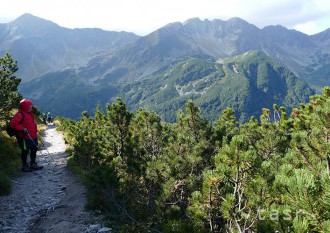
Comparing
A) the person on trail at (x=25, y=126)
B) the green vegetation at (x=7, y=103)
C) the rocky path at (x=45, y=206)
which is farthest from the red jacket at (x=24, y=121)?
the rocky path at (x=45, y=206)

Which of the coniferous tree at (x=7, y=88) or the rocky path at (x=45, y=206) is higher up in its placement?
the coniferous tree at (x=7, y=88)

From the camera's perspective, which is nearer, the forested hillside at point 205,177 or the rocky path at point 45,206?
the forested hillside at point 205,177

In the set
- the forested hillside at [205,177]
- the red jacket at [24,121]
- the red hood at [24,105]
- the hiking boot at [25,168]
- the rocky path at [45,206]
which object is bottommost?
the rocky path at [45,206]

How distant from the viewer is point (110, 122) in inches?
674

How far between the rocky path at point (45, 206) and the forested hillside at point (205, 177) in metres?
0.95

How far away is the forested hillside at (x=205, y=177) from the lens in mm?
4301

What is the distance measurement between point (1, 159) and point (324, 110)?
16948 mm

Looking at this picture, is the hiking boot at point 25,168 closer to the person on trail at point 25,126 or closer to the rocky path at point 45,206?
the rocky path at point 45,206

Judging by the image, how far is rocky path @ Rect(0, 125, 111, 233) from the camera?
400 inches

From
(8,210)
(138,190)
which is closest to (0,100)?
(8,210)

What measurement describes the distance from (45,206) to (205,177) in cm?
860

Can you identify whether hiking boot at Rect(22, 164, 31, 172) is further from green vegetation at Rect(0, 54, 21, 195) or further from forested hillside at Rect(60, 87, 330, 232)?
forested hillside at Rect(60, 87, 330, 232)

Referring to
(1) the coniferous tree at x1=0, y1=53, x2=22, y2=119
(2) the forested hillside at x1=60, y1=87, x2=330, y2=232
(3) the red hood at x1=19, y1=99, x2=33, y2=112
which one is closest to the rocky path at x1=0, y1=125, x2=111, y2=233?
(2) the forested hillside at x1=60, y1=87, x2=330, y2=232

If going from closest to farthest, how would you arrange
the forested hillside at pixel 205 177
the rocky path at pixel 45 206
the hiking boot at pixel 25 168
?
the forested hillside at pixel 205 177 < the rocky path at pixel 45 206 < the hiking boot at pixel 25 168
